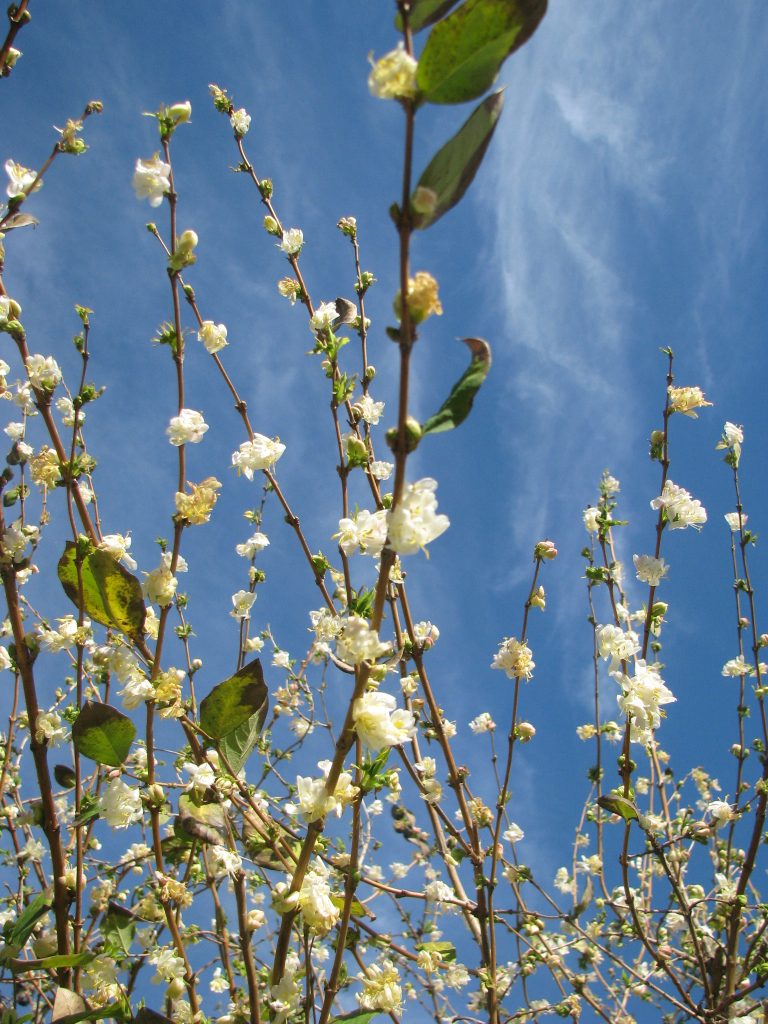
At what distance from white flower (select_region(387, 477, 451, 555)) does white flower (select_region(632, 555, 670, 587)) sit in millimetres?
1847

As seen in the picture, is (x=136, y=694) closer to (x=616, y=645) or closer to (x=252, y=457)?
(x=252, y=457)

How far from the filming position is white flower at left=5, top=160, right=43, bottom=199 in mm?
2250

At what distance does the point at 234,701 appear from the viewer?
161 centimetres

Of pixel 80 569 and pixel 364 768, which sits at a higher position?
pixel 80 569

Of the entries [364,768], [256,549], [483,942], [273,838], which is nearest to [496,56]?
[364,768]

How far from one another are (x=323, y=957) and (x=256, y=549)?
9.63 ft

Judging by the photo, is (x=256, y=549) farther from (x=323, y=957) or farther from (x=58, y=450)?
(x=323, y=957)

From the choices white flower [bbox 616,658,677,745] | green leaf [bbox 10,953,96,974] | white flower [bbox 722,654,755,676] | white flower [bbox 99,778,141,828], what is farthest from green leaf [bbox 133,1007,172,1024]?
white flower [bbox 722,654,755,676]

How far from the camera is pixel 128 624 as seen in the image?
1650 millimetres

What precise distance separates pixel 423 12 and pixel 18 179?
1.80 metres

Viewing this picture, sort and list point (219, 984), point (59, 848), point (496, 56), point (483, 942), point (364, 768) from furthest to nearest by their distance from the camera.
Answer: point (219, 984), point (483, 942), point (59, 848), point (364, 768), point (496, 56)

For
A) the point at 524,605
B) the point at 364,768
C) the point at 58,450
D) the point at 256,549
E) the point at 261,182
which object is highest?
the point at 261,182

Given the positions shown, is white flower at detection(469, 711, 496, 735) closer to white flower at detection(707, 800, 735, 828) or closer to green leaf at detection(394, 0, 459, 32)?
white flower at detection(707, 800, 735, 828)

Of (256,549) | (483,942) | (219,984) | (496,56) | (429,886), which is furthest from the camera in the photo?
(219,984)
